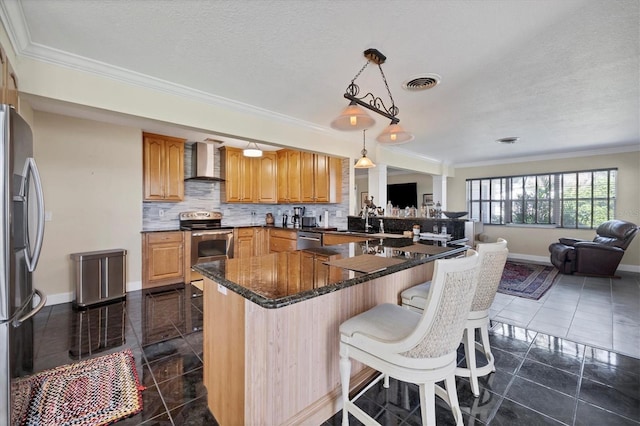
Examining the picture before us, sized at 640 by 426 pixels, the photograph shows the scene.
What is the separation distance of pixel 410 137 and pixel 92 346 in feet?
11.5

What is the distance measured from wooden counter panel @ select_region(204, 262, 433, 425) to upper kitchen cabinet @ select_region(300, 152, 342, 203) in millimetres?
3116

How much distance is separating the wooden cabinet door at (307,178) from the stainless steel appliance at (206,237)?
153 cm

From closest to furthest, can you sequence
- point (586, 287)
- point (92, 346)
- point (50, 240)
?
point (92, 346), point (50, 240), point (586, 287)

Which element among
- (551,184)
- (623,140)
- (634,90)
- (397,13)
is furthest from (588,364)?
(551,184)

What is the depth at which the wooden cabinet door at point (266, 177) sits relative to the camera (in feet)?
18.8

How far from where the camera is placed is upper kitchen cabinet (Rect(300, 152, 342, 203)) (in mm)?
4848

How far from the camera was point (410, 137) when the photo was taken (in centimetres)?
265

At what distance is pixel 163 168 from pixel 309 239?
2713 millimetres

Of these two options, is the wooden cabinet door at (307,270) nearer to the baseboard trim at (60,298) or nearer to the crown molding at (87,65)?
the crown molding at (87,65)

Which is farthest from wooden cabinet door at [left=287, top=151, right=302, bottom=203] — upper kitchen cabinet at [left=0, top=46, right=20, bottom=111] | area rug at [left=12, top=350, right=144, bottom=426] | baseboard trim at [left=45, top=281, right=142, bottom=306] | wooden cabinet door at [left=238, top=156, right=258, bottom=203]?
upper kitchen cabinet at [left=0, top=46, right=20, bottom=111]

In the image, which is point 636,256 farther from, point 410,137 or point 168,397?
point 168,397

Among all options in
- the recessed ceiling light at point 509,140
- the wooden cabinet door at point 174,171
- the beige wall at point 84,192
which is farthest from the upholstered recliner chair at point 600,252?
the beige wall at point 84,192

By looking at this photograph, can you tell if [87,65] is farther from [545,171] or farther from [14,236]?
[545,171]

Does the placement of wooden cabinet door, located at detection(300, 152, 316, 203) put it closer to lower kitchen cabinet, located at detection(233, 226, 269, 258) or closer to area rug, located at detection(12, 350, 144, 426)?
lower kitchen cabinet, located at detection(233, 226, 269, 258)
